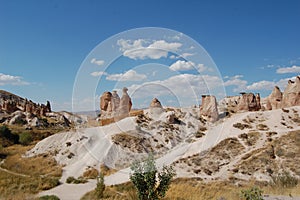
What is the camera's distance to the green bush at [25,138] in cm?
3297

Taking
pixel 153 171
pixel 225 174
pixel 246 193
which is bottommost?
pixel 225 174

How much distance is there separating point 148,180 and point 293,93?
24362 millimetres

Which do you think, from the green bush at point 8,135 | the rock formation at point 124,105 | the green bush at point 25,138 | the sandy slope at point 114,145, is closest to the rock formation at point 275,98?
the sandy slope at point 114,145

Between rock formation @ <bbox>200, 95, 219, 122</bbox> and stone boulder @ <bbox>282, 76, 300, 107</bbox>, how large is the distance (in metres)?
7.32

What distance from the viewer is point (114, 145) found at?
72.9 ft

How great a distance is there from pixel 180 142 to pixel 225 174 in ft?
26.9

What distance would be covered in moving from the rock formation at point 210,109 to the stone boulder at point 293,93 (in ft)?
24.0

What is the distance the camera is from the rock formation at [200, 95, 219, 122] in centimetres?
2688

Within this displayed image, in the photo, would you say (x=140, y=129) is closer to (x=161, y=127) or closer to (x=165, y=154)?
(x=161, y=127)

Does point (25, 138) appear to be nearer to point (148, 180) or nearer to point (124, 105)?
point (124, 105)

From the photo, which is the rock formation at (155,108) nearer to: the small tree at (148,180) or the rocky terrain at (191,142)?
the rocky terrain at (191,142)

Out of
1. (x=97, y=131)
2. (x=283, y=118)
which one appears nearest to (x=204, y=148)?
(x=283, y=118)

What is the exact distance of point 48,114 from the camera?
245ft

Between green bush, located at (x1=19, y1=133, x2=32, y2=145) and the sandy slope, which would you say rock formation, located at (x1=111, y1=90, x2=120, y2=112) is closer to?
the sandy slope
